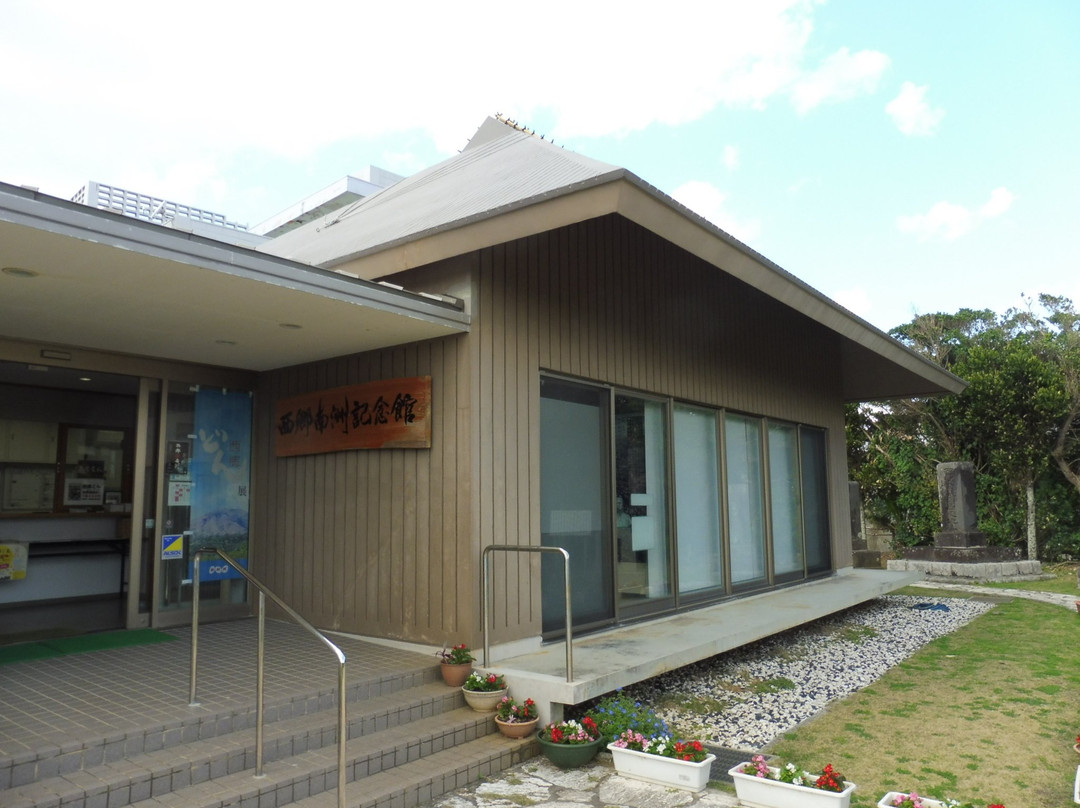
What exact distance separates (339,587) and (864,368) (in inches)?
298

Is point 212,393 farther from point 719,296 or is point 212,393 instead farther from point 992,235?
point 992,235

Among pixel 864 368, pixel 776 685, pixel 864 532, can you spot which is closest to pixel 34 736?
pixel 776 685

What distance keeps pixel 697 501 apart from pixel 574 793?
161 inches

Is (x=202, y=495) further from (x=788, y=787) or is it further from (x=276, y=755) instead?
(x=788, y=787)

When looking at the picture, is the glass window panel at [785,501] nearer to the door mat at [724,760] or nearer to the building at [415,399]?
the building at [415,399]

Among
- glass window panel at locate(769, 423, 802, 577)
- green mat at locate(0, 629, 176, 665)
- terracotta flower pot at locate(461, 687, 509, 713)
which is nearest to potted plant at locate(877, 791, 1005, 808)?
terracotta flower pot at locate(461, 687, 509, 713)

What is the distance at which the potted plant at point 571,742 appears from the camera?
13.1ft

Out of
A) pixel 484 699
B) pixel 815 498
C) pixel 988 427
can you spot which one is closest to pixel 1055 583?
pixel 988 427

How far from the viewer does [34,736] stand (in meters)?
3.32

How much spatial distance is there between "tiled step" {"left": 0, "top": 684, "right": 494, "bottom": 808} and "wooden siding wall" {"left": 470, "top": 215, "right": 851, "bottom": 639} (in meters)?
0.88

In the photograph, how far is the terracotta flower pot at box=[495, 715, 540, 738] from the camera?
4.21 m

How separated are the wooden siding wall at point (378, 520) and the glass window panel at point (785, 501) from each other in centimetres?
488

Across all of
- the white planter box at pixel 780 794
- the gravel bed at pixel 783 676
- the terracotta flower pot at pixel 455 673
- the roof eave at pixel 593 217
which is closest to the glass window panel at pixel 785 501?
the gravel bed at pixel 783 676

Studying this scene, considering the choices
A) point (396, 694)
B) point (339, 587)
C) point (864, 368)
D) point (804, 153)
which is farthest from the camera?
point (804, 153)
